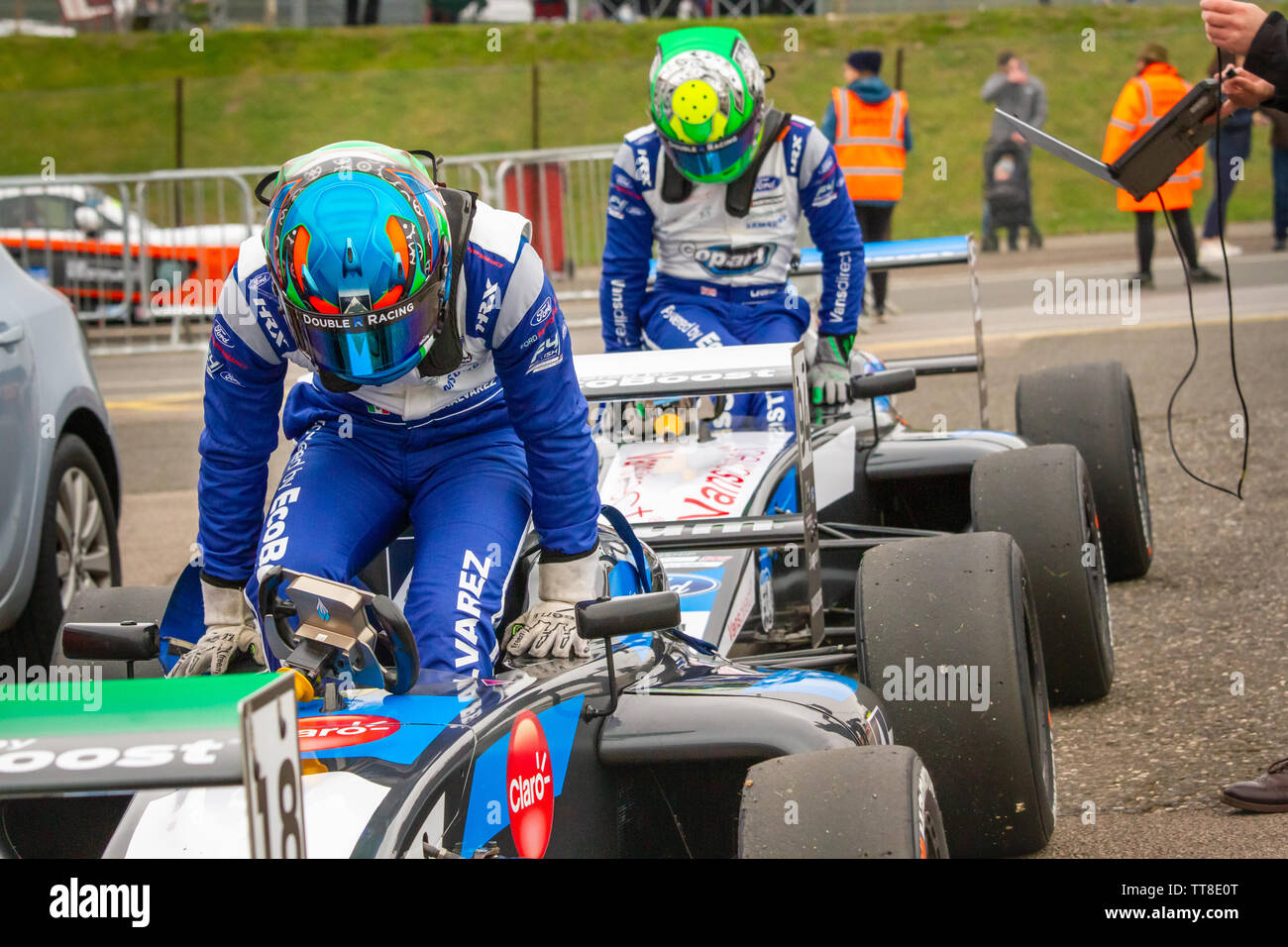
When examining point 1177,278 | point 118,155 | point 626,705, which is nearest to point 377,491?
point 626,705

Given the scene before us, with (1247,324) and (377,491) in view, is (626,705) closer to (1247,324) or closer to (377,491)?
(377,491)

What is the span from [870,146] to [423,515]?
1033 centimetres

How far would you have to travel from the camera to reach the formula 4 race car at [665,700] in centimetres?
209

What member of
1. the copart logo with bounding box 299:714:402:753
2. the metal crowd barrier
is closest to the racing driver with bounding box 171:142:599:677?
the copart logo with bounding box 299:714:402:753

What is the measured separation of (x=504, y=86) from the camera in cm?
2662

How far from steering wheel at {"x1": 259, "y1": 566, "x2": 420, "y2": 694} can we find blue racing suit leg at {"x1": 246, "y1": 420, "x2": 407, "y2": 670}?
0.18 meters

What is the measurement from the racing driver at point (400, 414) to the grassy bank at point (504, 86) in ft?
63.3

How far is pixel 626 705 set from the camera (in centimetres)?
338

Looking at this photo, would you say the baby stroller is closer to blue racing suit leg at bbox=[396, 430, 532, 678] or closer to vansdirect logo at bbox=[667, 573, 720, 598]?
vansdirect logo at bbox=[667, 573, 720, 598]

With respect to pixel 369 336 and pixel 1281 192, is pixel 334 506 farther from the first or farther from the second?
pixel 1281 192

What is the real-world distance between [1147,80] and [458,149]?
44.7ft

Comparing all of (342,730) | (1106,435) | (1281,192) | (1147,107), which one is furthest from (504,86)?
(342,730)
